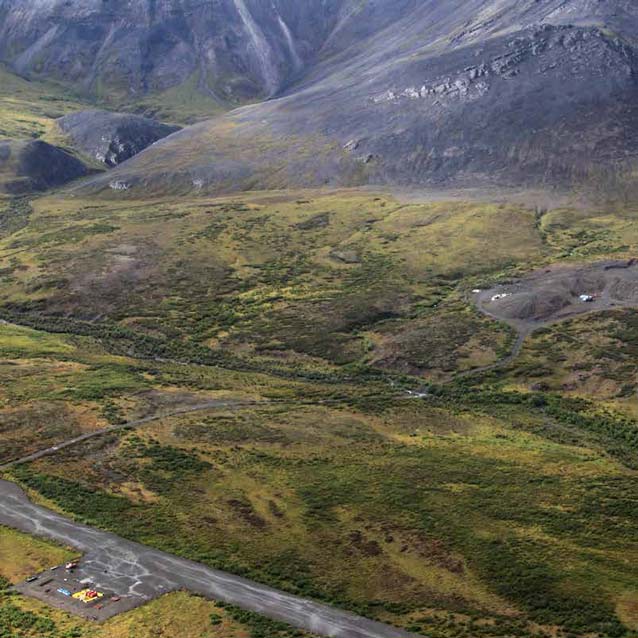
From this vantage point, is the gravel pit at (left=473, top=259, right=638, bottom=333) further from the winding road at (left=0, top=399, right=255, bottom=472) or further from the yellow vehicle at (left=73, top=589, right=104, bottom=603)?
the yellow vehicle at (left=73, top=589, right=104, bottom=603)

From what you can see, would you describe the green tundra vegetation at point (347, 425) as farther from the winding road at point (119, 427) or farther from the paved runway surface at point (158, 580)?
the paved runway surface at point (158, 580)

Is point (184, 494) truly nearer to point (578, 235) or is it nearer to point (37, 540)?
point (37, 540)

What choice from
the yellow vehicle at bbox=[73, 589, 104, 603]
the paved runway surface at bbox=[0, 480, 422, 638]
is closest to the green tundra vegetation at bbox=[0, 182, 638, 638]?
the paved runway surface at bbox=[0, 480, 422, 638]

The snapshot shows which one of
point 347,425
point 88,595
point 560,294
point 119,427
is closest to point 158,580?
point 88,595

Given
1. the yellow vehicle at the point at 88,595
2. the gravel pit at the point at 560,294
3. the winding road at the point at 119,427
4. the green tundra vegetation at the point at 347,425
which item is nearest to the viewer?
the yellow vehicle at the point at 88,595

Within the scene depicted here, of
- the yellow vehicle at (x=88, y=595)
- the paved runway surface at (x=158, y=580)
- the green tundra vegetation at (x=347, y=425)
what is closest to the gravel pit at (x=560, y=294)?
the green tundra vegetation at (x=347, y=425)
